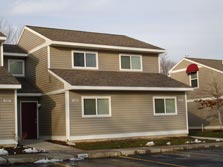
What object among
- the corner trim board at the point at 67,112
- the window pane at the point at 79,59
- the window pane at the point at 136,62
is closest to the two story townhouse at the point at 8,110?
the corner trim board at the point at 67,112

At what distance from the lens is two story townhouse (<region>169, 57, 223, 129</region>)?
3500 cm

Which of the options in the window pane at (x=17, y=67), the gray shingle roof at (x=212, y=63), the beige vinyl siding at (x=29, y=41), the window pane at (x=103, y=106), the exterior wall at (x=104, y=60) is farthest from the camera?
the gray shingle roof at (x=212, y=63)

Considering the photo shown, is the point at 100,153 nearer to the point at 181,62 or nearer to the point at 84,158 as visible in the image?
the point at 84,158

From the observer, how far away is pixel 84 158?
1719 centimetres

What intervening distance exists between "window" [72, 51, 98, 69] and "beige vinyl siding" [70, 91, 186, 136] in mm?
2881

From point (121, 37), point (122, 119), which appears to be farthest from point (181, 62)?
point (122, 119)

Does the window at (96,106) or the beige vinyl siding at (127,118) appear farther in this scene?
the window at (96,106)

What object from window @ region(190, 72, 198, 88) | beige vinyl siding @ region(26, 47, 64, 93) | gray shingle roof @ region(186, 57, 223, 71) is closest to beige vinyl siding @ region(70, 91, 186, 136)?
beige vinyl siding @ region(26, 47, 64, 93)

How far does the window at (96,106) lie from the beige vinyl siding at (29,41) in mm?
5318

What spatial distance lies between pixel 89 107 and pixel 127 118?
271 cm

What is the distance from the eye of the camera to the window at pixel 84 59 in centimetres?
2578

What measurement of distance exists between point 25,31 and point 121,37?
7.60 meters

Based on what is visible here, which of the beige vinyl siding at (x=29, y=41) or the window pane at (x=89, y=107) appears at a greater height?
the beige vinyl siding at (x=29, y=41)

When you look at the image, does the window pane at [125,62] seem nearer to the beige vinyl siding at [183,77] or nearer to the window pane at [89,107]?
the window pane at [89,107]
